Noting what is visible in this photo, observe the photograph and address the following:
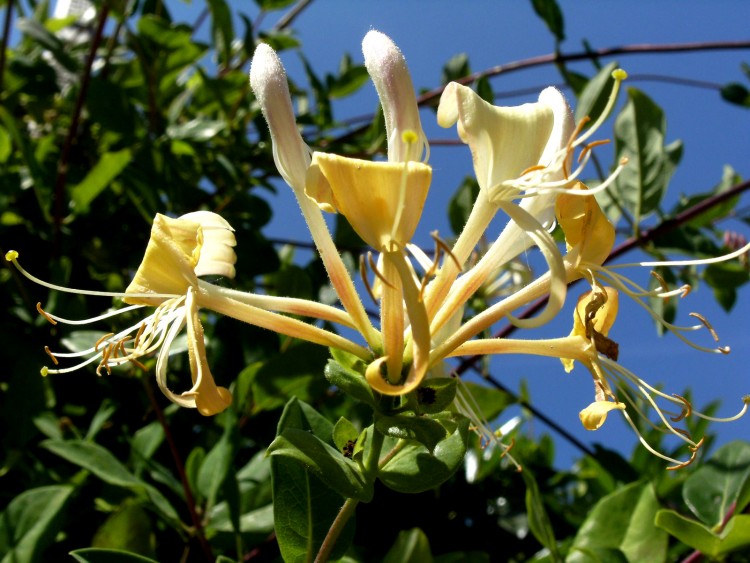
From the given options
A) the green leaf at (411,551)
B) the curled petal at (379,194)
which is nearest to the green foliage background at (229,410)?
the green leaf at (411,551)

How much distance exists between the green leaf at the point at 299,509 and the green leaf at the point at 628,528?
342 millimetres

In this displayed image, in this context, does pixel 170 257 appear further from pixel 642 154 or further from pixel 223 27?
pixel 223 27

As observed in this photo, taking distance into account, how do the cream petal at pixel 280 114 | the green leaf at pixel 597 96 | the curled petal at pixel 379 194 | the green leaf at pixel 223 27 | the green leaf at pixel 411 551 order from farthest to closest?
1. the green leaf at pixel 223 27
2. the green leaf at pixel 597 96
3. the green leaf at pixel 411 551
4. the cream petal at pixel 280 114
5. the curled petal at pixel 379 194

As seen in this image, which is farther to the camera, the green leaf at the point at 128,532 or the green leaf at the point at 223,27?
the green leaf at the point at 223,27

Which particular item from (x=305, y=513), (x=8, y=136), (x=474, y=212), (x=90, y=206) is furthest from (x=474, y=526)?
(x=8, y=136)

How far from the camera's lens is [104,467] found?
0.86 metres

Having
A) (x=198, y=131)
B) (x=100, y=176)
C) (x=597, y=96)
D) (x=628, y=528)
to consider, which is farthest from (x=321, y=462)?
(x=198, y=131)

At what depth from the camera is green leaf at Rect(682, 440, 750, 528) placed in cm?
85

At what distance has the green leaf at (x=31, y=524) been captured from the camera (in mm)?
769

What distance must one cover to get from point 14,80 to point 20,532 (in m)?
1.15

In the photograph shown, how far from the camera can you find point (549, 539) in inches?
30.2

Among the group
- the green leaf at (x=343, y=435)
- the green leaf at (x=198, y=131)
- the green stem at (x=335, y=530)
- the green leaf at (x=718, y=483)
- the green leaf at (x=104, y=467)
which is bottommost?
the green leaf at (x=718, y=483)

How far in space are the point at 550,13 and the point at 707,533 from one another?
0.95 metres

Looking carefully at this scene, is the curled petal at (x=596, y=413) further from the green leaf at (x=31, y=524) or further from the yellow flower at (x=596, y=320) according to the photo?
the green leaf at (x=31, y=524)
